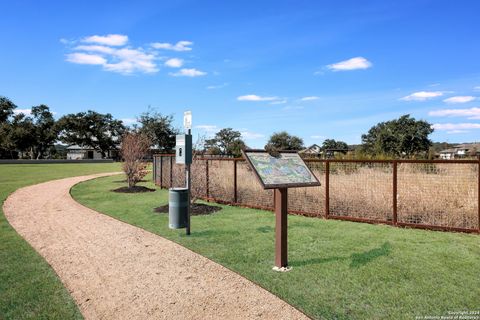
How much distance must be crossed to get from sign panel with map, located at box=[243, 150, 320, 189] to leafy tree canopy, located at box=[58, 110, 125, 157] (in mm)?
67966

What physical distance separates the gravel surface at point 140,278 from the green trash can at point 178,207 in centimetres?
52

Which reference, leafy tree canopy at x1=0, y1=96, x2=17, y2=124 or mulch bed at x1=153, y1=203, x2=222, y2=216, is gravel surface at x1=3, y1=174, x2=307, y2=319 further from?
leafy tree canopy at x1=0, y1=96, x2=17, y2=124

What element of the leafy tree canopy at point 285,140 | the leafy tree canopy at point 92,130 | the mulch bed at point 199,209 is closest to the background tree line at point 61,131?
the leafy tree canopy at point 92,130

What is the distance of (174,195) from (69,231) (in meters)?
2.42

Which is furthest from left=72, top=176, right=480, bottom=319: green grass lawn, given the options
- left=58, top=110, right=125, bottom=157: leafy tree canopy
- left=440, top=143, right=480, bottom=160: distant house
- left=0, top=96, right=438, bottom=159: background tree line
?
left=58, top=110, right=125, bottom=157: leafy tree canopy

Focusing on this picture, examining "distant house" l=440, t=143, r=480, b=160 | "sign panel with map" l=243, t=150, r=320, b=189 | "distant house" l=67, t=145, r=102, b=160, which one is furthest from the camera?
"distant house" l=67, t=145, r=102, b=160

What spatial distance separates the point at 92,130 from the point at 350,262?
243ft

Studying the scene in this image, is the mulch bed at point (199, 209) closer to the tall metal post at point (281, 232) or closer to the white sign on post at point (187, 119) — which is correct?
the white sign on post at point (187, 119)

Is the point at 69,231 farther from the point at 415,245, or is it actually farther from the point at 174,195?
the point at 415,245

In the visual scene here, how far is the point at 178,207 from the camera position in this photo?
304 inches

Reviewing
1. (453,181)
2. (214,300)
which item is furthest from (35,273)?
(453,181)

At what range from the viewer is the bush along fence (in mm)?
7895

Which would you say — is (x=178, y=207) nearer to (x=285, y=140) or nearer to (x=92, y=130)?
(x=92, y=130)

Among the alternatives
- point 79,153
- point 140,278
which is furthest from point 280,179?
point 79,153
